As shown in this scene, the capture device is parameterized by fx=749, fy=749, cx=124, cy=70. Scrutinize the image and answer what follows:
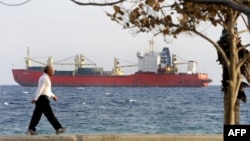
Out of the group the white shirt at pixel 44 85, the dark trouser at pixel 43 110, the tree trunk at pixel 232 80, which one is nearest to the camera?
the tree trunk at pixel 232 80

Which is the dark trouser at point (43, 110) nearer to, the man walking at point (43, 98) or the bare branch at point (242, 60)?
the man walking at point (43, 98)

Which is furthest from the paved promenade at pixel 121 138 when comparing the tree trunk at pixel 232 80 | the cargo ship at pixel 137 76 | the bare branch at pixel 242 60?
the cargo ship at pixel 137 76

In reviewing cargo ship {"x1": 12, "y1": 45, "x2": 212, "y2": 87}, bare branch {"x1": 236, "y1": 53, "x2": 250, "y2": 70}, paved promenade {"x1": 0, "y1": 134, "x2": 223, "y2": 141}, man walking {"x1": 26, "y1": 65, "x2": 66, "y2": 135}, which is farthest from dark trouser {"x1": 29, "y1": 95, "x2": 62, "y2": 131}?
cargo ship {"x1": 12, "y1": 45, "x2": 212, "y2": 87}

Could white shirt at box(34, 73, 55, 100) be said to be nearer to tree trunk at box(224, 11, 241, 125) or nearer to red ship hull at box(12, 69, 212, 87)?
tree trunk at box(224, 11, 241, 125)

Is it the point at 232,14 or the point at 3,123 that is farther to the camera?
the point at 3,123

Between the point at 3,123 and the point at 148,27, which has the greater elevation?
the point at 148,27

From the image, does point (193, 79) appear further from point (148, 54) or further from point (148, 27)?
point (148, 27)

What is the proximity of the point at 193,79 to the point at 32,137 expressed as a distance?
107363 millimetres

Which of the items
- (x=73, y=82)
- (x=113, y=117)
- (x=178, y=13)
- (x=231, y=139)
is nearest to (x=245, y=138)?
(x=231, y=139)

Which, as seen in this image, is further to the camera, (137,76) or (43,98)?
(137,76)

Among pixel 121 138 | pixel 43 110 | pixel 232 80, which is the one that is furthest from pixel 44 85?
pixel 232 80

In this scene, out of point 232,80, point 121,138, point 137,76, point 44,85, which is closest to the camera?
point 121,138

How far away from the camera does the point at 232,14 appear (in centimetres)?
1423

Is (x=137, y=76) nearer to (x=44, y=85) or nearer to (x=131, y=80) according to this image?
(x=131, y=80)
